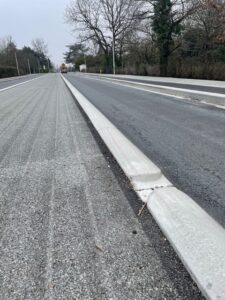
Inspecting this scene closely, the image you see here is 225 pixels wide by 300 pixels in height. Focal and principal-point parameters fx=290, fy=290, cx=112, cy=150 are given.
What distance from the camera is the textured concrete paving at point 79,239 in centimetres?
183

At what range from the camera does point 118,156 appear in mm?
4387

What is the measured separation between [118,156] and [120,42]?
165 feet

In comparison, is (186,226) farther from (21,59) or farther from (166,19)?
(21,59)

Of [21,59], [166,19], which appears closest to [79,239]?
[166,19]

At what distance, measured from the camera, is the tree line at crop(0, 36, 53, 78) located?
76931mm

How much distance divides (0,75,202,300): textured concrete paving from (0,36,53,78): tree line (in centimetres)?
6744

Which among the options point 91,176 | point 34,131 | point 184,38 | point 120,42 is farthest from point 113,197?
point 120,42

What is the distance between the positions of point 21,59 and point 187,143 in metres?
109

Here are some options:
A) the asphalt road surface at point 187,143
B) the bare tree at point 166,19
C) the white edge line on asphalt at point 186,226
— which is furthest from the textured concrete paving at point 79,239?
the bare tree at point 166,19

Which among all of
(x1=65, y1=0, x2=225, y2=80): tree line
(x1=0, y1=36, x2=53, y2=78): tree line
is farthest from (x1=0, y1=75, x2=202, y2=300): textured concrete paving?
(x1=0, y1=36, x2=53, y2=78): tree line

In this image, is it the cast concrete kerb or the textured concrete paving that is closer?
the textured concrete paving

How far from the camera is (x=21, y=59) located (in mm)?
103938

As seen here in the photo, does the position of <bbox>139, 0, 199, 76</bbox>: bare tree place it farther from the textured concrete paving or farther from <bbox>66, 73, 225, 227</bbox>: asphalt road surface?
the textured concrete paving

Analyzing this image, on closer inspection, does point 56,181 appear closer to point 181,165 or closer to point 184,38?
point 181,165
